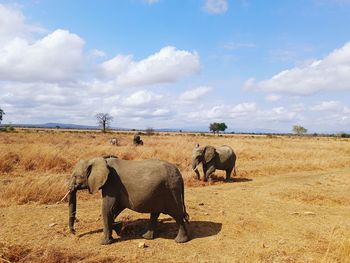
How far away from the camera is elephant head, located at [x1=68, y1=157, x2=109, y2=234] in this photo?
8.02 m

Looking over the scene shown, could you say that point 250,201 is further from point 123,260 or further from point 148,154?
point 148,154

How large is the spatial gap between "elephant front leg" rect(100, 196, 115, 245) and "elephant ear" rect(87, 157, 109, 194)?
1.25 feet

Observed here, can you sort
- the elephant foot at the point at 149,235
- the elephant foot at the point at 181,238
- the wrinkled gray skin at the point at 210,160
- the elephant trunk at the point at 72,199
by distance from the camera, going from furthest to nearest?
the wrinkled gray skin at the point at 210,160 < the elephant foot at the point at 149,235 < the elephant trunk at the point at 72,199 < the elephant foot at the point at 181,238

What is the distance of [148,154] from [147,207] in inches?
629

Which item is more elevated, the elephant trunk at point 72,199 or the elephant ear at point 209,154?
A: the elephant ear at point 209,154

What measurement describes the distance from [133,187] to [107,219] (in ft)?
2.99

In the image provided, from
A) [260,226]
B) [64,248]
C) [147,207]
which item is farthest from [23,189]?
[260,226]

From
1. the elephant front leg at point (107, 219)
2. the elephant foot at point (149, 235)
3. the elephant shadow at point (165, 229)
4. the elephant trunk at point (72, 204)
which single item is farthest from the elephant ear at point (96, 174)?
the elephant foot at point (149, 235)

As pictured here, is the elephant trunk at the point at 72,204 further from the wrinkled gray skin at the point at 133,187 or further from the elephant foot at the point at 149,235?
the elephant foot at the point at 149,235

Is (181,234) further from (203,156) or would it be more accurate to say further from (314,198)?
(203,156)

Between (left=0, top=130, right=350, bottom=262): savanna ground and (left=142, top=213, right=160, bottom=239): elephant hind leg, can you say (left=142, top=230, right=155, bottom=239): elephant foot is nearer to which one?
(left=142, top=213, right=160, bottom=239): elephant hind leg

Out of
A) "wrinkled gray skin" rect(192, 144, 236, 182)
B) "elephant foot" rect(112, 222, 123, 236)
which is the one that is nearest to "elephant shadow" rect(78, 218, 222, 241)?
"elephant foot" rect(112, 222, 123, 236)

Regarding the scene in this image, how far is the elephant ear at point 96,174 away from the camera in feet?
26.2

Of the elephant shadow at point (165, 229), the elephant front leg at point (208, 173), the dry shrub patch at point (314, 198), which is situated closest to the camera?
the elephant shadow at point (165, 229)
